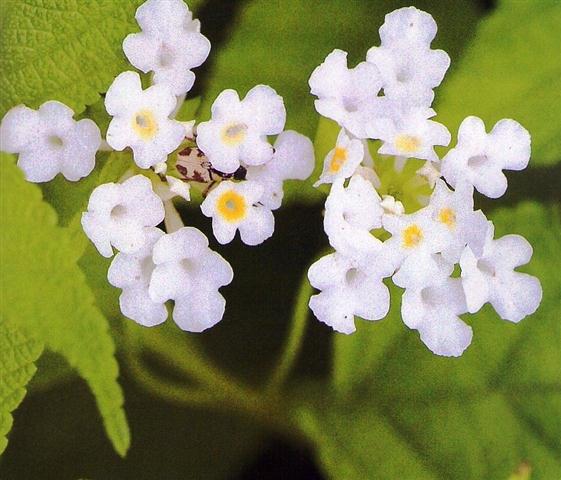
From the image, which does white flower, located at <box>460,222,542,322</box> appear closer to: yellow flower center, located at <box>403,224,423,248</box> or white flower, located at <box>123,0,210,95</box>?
yellow flower center, located at <box>403,224,423,248</box>

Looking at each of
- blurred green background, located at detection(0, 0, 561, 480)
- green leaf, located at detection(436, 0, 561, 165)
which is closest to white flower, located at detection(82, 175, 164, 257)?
blurred green background, located at detection(0, 0, 561, 480)

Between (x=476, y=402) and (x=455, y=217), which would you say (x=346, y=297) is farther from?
(x=476, y=402)

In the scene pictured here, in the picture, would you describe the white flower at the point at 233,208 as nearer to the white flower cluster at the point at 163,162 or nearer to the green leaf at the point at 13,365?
the white flower cluster at the point at 163,162

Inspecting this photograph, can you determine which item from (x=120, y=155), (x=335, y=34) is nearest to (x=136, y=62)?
(x=120, y=155)

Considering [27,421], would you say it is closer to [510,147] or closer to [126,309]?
[126,309]

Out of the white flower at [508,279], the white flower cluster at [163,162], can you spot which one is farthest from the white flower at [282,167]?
the white flower at [508,279]

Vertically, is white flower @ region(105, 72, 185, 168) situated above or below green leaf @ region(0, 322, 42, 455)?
above
